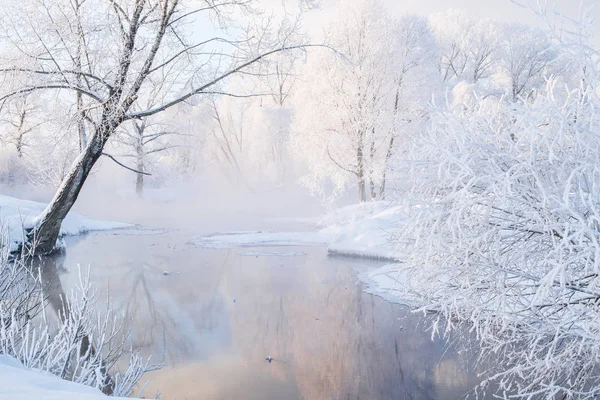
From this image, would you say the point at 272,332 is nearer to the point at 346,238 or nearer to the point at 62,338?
the point at 62,338

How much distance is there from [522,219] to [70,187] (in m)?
10.1

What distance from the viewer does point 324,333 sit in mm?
8000

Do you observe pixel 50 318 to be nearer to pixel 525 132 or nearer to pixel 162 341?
pixel 162 341

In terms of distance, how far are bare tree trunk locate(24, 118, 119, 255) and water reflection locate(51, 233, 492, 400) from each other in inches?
42.5

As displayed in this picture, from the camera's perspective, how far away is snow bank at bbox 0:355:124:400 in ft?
8.86

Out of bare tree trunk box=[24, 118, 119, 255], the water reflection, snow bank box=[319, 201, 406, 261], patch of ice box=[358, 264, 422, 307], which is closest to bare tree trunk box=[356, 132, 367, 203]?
snow bank box=[319, 201, 406, 261]

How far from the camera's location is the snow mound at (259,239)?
17.1 metres

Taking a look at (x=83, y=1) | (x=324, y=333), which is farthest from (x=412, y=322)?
(x=83, y=1)

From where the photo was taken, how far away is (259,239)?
1803 centimetres

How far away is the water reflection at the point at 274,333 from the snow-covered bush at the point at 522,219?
5.52 ft

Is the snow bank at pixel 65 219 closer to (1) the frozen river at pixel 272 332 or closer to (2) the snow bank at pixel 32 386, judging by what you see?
(1) the frozen river at pixel 272 332

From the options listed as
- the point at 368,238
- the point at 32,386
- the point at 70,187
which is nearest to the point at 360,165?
the point at 368,238

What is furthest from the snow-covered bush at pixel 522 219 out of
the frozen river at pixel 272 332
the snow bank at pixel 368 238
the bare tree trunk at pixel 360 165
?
the bare tree trunk at pixel 360 165

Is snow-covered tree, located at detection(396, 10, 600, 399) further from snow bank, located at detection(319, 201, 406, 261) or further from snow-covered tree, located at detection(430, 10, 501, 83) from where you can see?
snow-covered tree, located at detection(430, 10, 501, 83)
